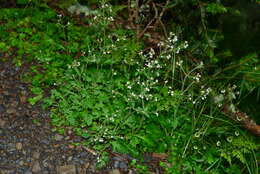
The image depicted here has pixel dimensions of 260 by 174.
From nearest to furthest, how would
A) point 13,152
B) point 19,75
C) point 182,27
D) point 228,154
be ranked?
point 13,152
point 228,154
point 19,75
point 182,27

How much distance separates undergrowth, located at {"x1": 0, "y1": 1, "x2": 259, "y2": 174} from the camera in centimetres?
342

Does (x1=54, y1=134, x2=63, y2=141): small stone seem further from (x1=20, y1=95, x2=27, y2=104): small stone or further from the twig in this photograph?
the twig

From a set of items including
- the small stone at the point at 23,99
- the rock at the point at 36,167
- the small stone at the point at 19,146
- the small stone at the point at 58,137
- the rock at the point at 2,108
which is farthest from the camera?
the small stone at the point at 23,99

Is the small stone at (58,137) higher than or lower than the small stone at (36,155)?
higher

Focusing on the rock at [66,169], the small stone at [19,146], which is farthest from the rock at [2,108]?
the rock at [66,169]

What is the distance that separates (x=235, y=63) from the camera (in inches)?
154

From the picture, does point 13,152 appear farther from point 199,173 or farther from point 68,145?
point 199,173

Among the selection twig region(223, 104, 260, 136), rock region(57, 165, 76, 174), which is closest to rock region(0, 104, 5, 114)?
rock region(57, 165, 76, 174)

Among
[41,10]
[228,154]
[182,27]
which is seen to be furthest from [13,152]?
[182,27]

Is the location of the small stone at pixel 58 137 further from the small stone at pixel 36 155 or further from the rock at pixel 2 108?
the rock at pixel 2 108

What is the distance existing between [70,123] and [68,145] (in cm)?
24

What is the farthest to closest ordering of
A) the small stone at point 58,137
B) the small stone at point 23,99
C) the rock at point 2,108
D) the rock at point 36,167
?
1. the small stone at point 23,99
2. the rock at point 2,108
3. the small stone at point 58,137
4. the rock at point 36,167

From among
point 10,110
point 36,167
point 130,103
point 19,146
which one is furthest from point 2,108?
point 130,103

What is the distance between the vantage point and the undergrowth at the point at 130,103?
3424 mm
